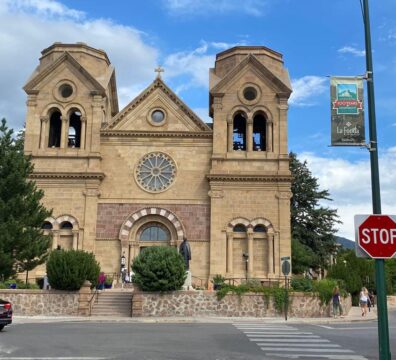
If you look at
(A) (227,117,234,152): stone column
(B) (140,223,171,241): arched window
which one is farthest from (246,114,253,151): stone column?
(B) (140,223,171,241): arched window

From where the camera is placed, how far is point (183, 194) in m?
39.4

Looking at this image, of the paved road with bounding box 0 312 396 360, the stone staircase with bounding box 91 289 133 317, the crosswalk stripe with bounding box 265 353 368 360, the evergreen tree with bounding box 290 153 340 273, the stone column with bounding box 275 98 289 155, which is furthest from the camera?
the evergreen tree with bounding box 290 153 340 273

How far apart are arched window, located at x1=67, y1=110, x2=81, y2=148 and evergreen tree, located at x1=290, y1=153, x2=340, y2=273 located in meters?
21.0

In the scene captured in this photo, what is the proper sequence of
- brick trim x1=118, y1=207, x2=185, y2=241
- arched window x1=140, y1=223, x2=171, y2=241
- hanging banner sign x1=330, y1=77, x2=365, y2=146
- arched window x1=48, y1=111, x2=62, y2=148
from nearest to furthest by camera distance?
hanging banner sign x1=330, y1=77, x2=365, y2=146
brick trim x1=118, y1=207, x2=185, y2=241
arched window x1=140, y1=223, x2=171, y2=241
arched window x1=48, y1=111, x2=62, y2=148

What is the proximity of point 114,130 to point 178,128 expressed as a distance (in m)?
4.67

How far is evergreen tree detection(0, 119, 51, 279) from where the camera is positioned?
29484mm

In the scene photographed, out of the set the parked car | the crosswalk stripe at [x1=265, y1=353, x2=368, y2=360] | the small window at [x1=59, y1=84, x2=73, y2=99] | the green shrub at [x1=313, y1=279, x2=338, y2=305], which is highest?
the small window at [x1=59, y1=84, x2=73, y2=99]

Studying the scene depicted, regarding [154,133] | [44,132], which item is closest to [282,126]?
[154,133]

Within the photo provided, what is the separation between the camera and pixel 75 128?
1710 inches

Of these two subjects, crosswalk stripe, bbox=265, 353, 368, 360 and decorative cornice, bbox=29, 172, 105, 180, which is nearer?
crosswalk stripe, bbox=265, 353, 368, 360

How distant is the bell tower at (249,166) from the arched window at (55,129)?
11.9 meters

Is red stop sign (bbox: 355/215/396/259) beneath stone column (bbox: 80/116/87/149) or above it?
beneath

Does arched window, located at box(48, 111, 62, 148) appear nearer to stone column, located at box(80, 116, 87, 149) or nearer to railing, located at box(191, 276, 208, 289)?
stone column, located at box(80, 116, 87, 149)

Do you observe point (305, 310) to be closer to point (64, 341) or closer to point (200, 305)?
point (200, 305)
